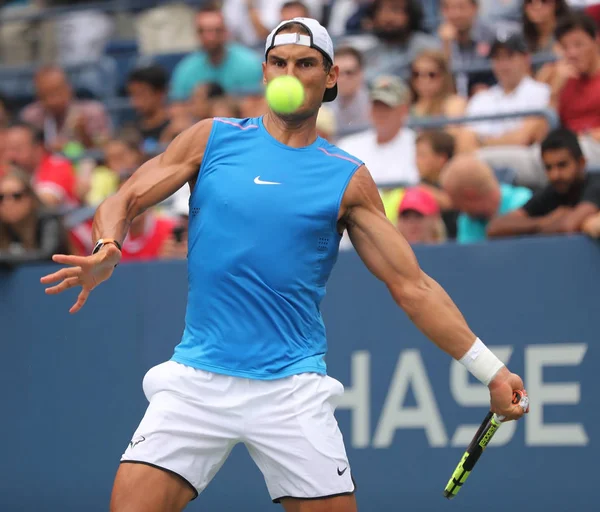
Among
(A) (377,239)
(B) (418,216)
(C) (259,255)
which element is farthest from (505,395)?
(B) (418,216)

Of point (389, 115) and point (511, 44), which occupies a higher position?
point (511, 44)

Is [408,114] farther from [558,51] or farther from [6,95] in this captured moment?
[6,95]

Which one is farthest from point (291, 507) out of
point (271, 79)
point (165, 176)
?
point (271, 79)

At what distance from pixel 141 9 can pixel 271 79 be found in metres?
8.79

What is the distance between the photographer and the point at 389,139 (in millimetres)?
8430

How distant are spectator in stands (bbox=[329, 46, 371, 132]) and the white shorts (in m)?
4.93

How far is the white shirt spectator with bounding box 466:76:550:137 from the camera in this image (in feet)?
27.5

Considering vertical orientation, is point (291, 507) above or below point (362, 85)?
below

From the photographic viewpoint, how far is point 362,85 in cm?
939

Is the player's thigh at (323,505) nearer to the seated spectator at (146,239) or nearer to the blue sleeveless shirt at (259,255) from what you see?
the blue sleeveless shirt at (259,255)

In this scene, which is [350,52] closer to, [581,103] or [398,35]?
[398,35]

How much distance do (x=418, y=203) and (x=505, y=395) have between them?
9.85ft

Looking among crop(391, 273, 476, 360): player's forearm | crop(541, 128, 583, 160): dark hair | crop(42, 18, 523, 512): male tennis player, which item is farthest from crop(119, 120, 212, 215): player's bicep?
crop(541, 128, 583, 160): dark hair

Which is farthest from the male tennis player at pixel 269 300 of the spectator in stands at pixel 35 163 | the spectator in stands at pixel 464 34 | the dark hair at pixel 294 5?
the spectator in stands at pixel 35 163
